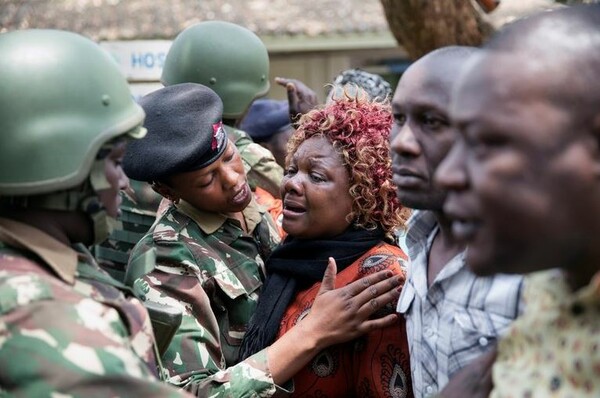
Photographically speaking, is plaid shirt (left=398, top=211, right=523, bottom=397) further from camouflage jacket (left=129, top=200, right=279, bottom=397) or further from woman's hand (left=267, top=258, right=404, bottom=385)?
camouflage jacket (left=129, top=200, right=279, bottom=397)

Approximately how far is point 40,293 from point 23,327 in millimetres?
96

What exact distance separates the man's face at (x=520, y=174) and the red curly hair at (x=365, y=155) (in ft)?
5.26

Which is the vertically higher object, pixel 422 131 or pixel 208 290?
pixel 422 131

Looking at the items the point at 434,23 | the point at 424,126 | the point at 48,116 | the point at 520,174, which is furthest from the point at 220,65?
the point at 520,174

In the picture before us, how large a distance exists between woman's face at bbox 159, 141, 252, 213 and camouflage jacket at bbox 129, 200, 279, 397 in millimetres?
64

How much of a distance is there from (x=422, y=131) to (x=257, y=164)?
7.56ft

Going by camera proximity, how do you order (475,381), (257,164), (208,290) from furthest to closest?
(257,164)
(208,290)
(475,381)

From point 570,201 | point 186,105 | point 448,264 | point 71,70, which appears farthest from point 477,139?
point 186,105

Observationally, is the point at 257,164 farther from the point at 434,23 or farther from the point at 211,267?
the point at 434,23

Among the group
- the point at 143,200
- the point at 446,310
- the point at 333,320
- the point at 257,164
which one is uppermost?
the point at 446,310

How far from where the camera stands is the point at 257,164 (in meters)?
5.00

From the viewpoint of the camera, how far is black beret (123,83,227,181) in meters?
3.64

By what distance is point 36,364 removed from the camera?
2.21 m

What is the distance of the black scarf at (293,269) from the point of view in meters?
3.50
